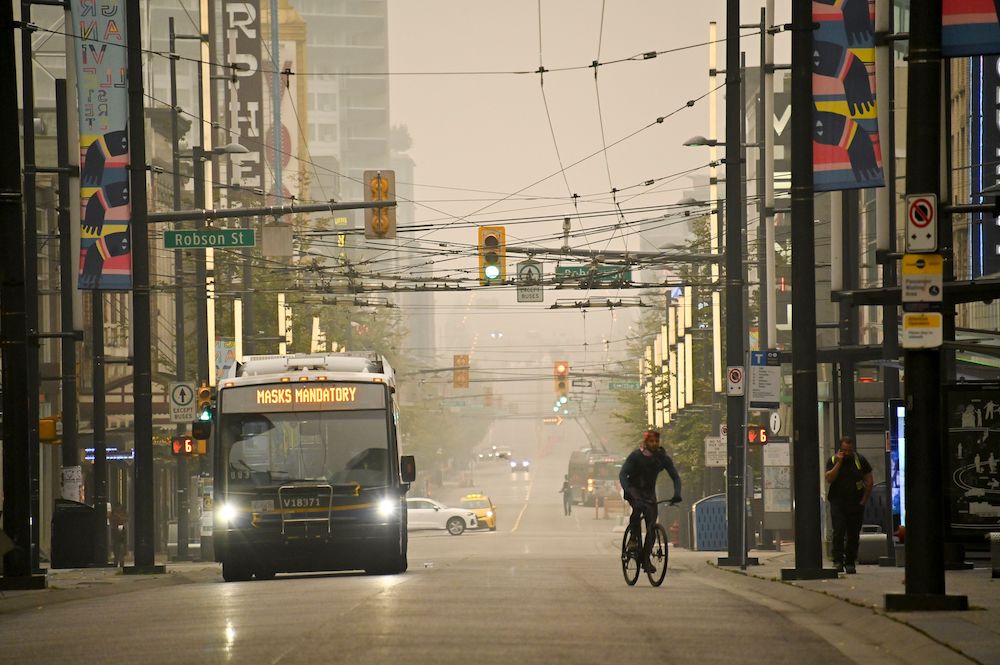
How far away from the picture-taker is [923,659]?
472 inches

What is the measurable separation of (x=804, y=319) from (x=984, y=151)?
525 inches

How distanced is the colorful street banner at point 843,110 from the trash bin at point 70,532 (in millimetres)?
15229

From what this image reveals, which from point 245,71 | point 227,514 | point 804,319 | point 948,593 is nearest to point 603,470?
point 245,71

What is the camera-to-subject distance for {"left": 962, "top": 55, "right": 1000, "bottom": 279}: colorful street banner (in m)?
32.6

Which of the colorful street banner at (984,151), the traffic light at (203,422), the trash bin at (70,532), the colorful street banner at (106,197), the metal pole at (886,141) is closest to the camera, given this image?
the metal pole at (886,141)

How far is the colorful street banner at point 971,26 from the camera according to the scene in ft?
49.7

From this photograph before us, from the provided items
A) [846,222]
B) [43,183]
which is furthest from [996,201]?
[43,183]

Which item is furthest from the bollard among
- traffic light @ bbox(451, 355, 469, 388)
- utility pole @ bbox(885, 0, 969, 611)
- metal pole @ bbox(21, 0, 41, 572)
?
traffic light @ bbox(451, 355, 469, 388)

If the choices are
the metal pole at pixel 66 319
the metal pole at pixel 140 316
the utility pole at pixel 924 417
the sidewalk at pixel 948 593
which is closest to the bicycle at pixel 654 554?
the sidewalk at pixel 948 593

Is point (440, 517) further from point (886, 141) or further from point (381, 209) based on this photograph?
point (886, 141)

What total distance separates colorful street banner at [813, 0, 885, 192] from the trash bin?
15.2 m

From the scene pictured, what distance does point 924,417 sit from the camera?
15.0m

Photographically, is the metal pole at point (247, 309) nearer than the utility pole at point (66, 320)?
No

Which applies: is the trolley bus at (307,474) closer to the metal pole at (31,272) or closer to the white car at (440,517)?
the metal pole at (31,272)
